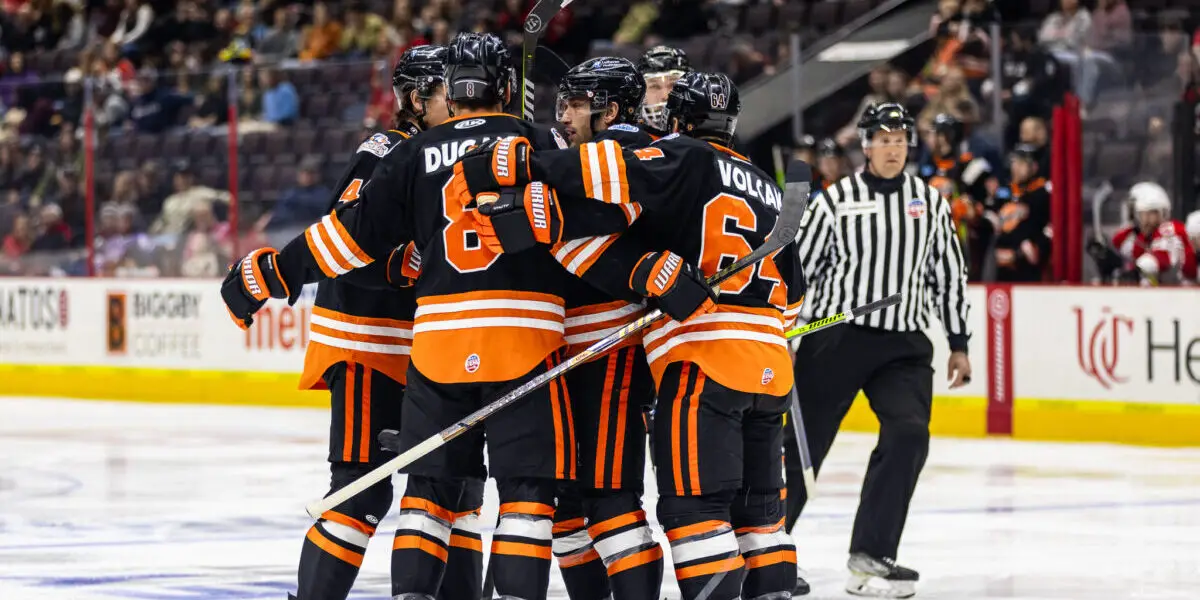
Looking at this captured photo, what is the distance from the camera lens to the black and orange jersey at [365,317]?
4.64 meters

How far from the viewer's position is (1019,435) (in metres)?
9.99

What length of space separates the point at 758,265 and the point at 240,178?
790cm

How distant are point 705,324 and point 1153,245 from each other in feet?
18.9

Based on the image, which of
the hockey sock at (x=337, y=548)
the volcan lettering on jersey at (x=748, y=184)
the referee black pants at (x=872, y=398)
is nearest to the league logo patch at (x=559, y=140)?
the volcan lettering on jersey at (x=748, y=184)

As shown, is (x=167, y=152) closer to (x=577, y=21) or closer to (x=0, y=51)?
(x=577, y=21)

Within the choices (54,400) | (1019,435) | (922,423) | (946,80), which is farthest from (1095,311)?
(54,400)

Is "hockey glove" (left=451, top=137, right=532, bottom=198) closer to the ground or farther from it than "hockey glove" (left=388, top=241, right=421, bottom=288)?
farther from it

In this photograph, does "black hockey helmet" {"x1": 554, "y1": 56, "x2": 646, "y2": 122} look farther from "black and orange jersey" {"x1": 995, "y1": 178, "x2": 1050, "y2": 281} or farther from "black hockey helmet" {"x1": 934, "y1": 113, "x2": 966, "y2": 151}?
"black and orange jersey" {"x1": 995, "y1": 178, "x2": 1050, "y2": 281}

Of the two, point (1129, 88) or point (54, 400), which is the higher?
point (1129, 88)

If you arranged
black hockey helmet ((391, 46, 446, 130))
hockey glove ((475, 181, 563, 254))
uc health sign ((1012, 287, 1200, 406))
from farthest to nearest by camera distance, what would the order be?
uc health sign ((1012, 287, 1200, 406)) < black hockey helmet ((391, 46, 446, 130)) < hockey glove ((475, 181, 563, 254))

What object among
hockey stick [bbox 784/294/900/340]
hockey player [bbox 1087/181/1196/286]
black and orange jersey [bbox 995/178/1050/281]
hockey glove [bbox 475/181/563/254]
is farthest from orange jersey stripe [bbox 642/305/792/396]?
black and orange jersey [bbox 995/178/1050/281]

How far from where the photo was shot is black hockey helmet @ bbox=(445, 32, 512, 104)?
439cm

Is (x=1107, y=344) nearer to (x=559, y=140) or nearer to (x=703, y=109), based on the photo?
(x=703, y=109)

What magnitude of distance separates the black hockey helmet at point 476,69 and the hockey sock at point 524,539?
0.87m
